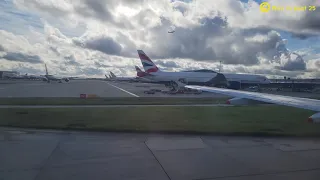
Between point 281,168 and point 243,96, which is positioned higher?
point 243,96

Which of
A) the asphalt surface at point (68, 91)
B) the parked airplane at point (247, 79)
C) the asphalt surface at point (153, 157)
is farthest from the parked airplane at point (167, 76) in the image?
the asphalt surface at point (153, 157)

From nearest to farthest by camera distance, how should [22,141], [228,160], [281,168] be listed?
[281,168], [228,160], [22,141]

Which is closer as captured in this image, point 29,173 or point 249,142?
point 29,173

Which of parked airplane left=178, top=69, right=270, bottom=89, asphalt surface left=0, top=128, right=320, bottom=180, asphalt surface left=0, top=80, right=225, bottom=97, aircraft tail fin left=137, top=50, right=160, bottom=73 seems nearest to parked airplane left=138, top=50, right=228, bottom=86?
aircraft tail fin left=137, top=50, right=160, bottom=73

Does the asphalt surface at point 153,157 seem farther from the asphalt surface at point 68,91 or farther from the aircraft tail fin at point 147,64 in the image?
the aircraft tail fin at point 147,64

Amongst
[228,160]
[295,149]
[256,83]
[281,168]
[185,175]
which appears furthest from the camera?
[256,83]

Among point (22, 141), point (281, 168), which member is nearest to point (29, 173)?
point (22, 141)

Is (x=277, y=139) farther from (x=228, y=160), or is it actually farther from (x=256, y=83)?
(x=256, y=83)

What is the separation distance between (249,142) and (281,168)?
2969 mm

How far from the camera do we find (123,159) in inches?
293

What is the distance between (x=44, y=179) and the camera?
5836mm

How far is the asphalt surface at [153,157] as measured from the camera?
625 cm

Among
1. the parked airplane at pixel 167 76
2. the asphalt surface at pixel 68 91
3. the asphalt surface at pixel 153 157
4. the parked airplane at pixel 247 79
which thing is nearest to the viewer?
the asphalt surface at pixel 153 157

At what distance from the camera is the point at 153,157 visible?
7.64m
